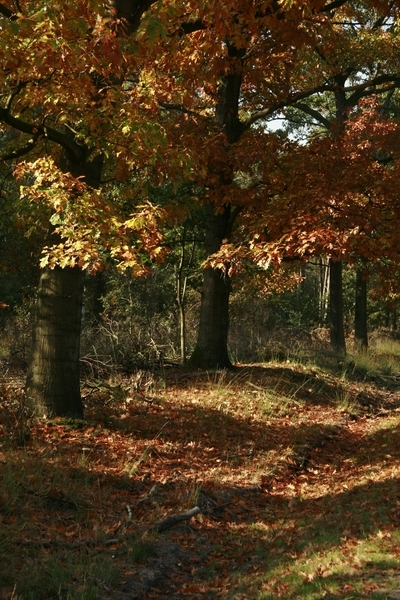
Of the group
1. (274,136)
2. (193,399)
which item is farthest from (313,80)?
(193,399)

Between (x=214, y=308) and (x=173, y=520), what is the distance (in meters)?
8.20

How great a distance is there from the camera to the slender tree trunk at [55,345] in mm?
10539

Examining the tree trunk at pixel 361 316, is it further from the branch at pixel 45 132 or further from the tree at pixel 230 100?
the branch at pixel 45 132

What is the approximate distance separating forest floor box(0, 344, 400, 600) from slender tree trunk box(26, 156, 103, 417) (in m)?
0.42

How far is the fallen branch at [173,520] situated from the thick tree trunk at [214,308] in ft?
25.0

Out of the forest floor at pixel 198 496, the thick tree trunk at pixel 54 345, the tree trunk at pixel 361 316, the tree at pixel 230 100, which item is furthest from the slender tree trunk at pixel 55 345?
the tree trunk at pixel 361 316

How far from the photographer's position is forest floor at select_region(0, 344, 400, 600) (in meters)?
6.30

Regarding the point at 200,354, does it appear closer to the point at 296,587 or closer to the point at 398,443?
the point at 398,443

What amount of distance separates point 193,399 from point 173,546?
5.96 metres

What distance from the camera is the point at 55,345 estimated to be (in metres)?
10.6

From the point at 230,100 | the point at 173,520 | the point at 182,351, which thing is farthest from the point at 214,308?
the point at 173,520

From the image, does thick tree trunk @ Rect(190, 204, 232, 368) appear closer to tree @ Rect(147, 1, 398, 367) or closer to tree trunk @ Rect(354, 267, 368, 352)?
tree @ Rect(147, 1, 398, 367)

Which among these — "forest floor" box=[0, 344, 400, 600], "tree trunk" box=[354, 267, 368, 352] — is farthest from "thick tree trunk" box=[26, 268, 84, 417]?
"tree trunk" box=[354, 267, 368, 352]

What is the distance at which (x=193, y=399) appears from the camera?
13.2 metres
